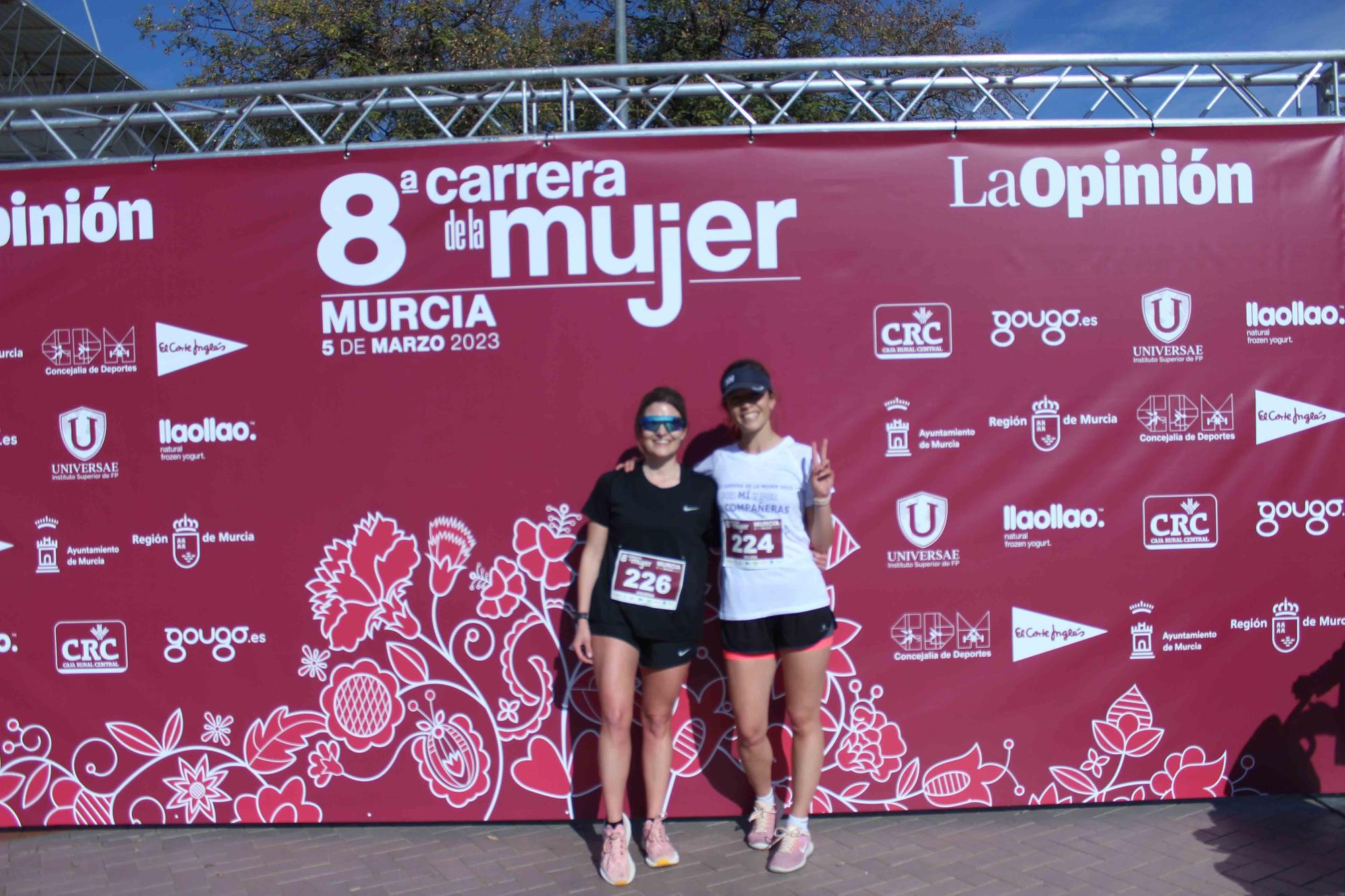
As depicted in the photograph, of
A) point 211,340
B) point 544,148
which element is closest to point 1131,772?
point 544,148

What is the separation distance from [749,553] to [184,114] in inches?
125

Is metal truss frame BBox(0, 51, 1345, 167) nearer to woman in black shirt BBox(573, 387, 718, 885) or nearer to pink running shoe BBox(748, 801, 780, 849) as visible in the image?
woman in black shirt BBox(573, 387, 718, 885)

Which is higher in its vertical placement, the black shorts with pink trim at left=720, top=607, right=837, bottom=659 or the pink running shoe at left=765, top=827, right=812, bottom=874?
the black shorts with pink trim at left=720, top=607, right=837, bottom=659

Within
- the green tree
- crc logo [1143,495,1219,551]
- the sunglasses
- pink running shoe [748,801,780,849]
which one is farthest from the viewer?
the green tree

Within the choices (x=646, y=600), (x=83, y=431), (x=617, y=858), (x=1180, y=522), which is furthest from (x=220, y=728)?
(x=1180, y=522)

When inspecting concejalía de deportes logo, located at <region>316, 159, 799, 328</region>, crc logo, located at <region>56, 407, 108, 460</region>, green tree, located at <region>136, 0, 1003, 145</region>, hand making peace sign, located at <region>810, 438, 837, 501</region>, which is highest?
green tree, located at <region>136, 0, 1003, 145</region>

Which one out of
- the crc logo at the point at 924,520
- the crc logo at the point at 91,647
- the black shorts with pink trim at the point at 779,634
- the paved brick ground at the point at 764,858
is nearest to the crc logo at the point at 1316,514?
the paved brick ground at the point at 764,858

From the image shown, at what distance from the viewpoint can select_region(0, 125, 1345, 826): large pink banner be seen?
439cm

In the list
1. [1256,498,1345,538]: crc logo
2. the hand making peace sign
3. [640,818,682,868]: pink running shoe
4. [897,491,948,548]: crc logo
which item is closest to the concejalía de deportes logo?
the hand making peace sign

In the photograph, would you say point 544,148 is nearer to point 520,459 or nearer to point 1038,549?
point 520,459

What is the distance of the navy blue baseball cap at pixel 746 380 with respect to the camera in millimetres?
3854

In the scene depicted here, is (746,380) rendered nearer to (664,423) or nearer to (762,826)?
(664,423)

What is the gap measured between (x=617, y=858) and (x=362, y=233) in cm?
278

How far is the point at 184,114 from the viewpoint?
4.59 meters
